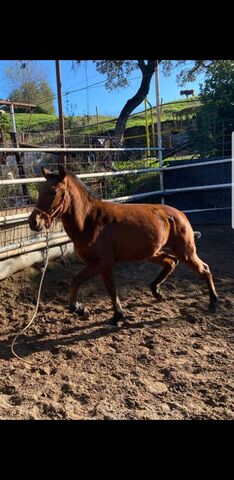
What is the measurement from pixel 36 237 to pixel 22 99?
19305 mm

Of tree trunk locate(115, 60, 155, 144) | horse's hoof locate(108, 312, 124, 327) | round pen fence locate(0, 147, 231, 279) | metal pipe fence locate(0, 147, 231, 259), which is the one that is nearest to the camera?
horse's hoof locate(108, 312, 124, 327)

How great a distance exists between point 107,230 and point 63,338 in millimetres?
Answer: 1291

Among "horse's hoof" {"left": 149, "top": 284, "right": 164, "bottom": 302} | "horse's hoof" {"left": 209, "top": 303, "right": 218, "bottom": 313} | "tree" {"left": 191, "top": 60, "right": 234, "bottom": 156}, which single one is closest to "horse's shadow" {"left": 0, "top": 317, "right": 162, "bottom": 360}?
"horse's hoof" {"left": 149, "top": 284, "right": 164, "bottom": 302}

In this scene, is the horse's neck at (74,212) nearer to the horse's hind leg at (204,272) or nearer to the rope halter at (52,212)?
the rope halter at (52,212)

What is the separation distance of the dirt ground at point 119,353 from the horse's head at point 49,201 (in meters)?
1.16

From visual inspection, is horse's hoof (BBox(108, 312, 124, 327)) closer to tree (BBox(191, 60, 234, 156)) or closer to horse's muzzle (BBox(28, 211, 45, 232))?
horse's muzzle (BBox(28, 211, 45, 232))

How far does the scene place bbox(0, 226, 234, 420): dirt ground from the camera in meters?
2.97

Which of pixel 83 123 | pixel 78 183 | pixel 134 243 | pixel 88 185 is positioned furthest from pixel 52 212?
pixel 83 123

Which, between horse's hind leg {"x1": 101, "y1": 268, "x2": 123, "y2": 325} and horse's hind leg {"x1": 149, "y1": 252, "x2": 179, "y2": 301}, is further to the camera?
horse's hind leg {"x1": 149, "y1": 252, "x2": 179, "y2": 301}

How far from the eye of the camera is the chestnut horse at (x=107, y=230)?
420cm

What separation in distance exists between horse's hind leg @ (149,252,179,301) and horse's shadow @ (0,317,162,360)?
0.61 metres

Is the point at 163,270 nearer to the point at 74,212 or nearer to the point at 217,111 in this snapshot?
the point at 74,212

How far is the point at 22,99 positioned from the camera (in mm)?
22828
